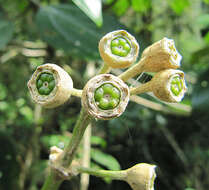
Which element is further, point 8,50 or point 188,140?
point 188,140

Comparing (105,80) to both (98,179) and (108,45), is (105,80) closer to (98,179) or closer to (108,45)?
(108,45)

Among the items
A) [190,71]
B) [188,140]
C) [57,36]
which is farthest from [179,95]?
[190,71]

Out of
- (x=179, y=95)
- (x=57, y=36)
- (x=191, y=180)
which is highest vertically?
(x=179, y=95)

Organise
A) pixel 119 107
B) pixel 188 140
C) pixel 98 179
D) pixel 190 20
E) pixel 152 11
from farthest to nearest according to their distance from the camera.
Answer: pixel 190 20 → pixel 152 11 → pixel 188 140 → pixel 98 179 → pixel 119 107

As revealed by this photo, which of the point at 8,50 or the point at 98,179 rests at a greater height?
the point at 8,50

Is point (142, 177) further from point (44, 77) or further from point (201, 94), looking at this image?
point (201, 94)

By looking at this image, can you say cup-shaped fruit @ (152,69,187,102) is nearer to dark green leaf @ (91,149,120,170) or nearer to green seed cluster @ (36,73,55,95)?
green seed cluster @ (36,73,55,95)

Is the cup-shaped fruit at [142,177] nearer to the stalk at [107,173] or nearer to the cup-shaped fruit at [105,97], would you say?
the stalk at [107,173]
